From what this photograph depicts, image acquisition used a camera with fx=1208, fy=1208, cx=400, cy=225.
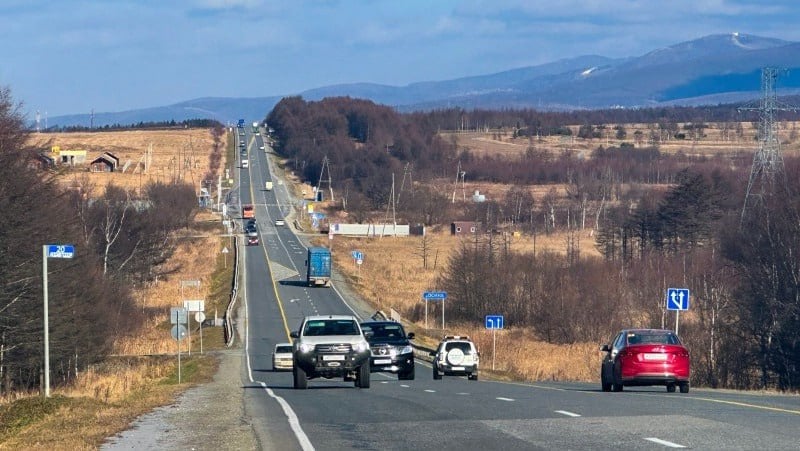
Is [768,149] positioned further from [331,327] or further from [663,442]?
[663,442]

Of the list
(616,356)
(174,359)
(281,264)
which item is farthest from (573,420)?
(281,264)

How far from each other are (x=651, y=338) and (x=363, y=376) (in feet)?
22.8

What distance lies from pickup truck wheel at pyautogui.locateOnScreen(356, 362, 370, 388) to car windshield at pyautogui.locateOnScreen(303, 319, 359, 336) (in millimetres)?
875

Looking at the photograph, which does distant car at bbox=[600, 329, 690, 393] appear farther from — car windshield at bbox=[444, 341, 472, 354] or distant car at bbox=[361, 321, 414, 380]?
car windshield at bbox=[444, 341, 472, 354]

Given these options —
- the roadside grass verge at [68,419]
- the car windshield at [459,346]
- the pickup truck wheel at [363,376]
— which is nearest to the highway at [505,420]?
the pickup truck wheel at [363,376]

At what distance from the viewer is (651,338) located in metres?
27.2

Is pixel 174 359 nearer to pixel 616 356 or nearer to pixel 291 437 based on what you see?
pixel 616 356

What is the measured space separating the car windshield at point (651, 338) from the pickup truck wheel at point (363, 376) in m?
6.36

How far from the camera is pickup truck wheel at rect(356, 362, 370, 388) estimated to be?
29094 millimetres

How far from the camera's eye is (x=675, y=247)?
105562mm

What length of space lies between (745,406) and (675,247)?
8718 centimetres

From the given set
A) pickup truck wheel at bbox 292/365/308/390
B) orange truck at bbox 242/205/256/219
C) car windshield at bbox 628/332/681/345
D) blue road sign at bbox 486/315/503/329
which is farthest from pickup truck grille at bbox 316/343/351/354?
orange truck at bbox 242/205/256/219

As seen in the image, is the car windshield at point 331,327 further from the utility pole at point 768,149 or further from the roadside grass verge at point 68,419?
the utility pole at point 768,149

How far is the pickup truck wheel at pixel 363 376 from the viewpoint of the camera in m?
29.1
